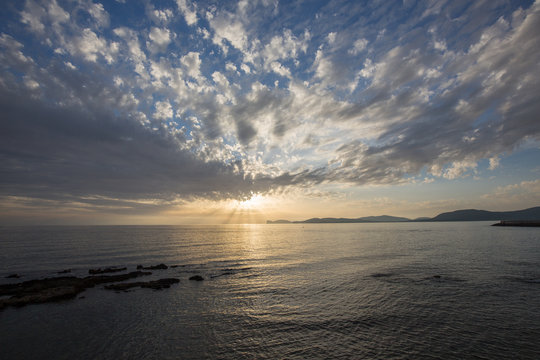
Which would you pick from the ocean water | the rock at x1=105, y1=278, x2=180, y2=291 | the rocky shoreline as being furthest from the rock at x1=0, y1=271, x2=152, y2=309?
the rock at x1=105, y1=278, x2=180, y2=291

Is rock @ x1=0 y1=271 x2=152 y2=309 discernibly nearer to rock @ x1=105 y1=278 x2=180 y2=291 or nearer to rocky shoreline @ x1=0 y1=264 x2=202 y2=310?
rocky shoreline @ x1=0 y1=264 x2=202 y2=310

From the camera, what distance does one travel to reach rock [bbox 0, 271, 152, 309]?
25141 mm

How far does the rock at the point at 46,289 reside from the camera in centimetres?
2514

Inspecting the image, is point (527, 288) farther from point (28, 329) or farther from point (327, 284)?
point (28, 329)

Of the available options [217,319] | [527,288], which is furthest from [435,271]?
[217,319]

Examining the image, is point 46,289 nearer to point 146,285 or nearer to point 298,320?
point 146,285

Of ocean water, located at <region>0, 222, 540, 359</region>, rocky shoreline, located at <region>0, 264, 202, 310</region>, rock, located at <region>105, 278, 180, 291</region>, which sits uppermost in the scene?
rocky shoreline, located at <region>0, 264, 202, 310</region>

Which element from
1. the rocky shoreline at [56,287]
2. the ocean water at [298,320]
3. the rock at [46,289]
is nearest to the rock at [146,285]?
the rocky shoreline at [56,287]

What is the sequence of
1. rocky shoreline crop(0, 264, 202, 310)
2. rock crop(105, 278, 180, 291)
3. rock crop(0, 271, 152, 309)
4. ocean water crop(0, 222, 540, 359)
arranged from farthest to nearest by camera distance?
1. rock crop(105, 278, 180, 291)
2. rocky shoreline crop(0, 264, 202, 310)
3. rock crop(0, 271, 152, 309)
4. ocean water crop(0, 222, 540, 359)

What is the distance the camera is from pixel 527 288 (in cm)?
2717

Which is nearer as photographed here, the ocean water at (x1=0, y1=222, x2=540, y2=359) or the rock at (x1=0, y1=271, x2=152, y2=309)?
the ocean water at (x1=0, y1=222, x2=540, y2=359)

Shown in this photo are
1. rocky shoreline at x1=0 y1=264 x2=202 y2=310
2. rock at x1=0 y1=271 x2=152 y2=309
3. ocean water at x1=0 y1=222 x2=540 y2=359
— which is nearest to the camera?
ocean water at x1=0 y1=222 x2=540 y2=359

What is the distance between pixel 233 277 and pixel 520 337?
32085mm

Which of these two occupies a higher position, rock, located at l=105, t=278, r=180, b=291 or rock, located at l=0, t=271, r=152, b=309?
rock, located at l=0, t=271, r=152, b=309
